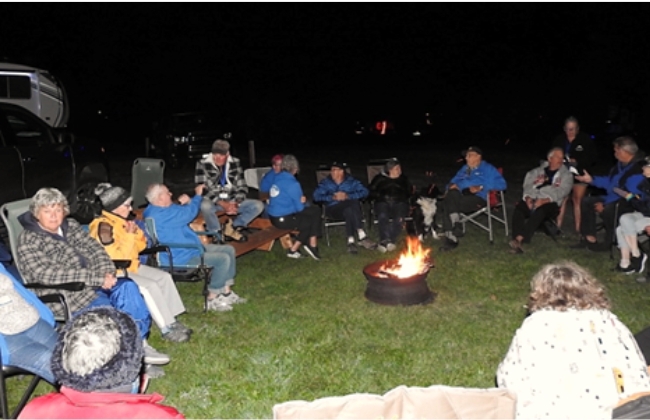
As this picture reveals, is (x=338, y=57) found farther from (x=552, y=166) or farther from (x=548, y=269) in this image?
(x=548, y=269)

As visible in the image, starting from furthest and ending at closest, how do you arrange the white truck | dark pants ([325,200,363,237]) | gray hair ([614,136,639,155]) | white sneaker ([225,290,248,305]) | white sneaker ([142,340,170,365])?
the white truck < dark pants ([325,200,363,237]) < gray hair ([614,136,639,155]) < white sneaker ([225,290,248,305]) < white sneaker ([142,340,170,365])

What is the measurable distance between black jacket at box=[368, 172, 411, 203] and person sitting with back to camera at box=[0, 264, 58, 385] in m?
4.83

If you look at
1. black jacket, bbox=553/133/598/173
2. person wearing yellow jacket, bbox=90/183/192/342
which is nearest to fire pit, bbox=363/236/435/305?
person wearing yellow jacket, bbox=90/183/192/342

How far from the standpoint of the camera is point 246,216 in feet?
24.8

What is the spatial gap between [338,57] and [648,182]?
78.0ft

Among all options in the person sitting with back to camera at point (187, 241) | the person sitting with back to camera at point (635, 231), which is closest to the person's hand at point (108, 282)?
the person sitting with back to camera at point (187, 241)

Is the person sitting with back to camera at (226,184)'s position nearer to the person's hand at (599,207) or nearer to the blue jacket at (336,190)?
the blue jacket at (336,190)

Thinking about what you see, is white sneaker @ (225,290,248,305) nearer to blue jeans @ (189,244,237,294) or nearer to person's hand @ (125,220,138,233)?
blue jeans @ (189,244,237,294)

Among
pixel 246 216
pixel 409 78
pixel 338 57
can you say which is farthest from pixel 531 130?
pixel 246 216

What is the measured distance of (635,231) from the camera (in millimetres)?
6719

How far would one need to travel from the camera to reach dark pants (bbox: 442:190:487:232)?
8062mm

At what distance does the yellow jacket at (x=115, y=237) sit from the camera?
198 inches

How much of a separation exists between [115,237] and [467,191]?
4.55 metres

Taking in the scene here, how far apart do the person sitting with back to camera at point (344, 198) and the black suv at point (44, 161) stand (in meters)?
2.73
